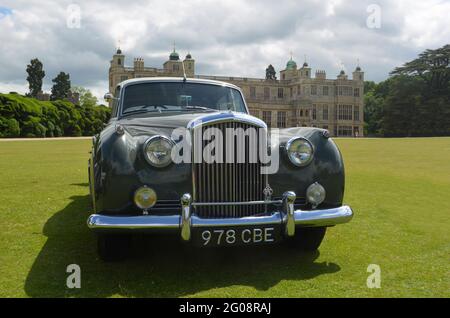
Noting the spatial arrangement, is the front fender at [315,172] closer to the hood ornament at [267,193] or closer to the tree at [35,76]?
the hood ornament at [267,193]

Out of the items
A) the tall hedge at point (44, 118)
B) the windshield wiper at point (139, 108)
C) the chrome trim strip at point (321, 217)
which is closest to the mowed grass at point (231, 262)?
the chrome trim strip at point (321, 217)

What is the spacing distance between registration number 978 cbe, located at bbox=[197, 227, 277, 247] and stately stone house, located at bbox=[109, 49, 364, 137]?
264 feet

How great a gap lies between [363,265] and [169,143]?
89.8 inches

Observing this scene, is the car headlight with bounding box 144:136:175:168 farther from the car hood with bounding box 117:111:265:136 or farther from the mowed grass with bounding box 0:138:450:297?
the mowed grass with bounding box 0:138:450:297

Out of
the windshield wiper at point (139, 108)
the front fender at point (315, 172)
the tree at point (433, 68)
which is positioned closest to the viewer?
the front fender at point (315, 172)

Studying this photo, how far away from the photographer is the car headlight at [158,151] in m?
3.86

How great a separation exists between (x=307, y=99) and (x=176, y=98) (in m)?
82.7

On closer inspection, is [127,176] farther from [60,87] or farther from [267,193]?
[60,87]

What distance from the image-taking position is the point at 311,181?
4289mm

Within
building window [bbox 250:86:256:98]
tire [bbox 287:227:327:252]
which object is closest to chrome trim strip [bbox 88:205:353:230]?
tire [bbox 287:227:327:252]

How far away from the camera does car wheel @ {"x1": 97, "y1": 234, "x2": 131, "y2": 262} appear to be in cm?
412

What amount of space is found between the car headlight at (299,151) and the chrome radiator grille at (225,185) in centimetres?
47
